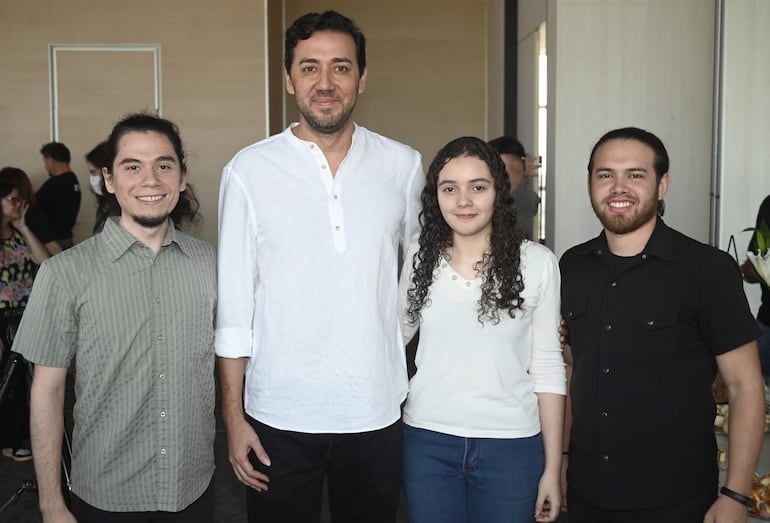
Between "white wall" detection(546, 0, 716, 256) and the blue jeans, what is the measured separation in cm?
322

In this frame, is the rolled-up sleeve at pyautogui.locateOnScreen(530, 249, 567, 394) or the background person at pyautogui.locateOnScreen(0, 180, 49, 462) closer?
the rolled-up sleeve at pyautogui.locateOnScreen(530, 249, 567, 394)

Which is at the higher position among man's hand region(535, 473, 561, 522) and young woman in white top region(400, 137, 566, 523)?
young woman in white top region(400, 137, 566, 523)

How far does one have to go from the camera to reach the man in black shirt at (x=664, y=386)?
1987 mm

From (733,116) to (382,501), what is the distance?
11.1 ft

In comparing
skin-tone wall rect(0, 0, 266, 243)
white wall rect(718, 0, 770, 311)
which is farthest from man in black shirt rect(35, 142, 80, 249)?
white wall rect(718, 0, 770, 311)

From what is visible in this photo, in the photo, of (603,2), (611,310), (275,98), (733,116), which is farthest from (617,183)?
(275,98)

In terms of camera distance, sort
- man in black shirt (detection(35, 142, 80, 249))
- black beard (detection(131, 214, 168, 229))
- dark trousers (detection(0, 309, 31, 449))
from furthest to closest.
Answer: man in black shirt (detection(35, 142, 80, 249)) < dark trousers (detection(0, 309, 31, 449)) < black beard (detection(131, 214, 168, 229))

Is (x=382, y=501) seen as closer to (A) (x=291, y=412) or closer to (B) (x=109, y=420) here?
(A) (x=291, y=412)

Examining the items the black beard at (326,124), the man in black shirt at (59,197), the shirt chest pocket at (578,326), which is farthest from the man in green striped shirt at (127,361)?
the man in black shirt at (59,197)

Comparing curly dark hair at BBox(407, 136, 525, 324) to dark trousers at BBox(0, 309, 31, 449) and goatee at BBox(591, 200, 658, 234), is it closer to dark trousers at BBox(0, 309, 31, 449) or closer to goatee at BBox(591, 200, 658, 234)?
goatee at BBox(591, 200, 658, 234)

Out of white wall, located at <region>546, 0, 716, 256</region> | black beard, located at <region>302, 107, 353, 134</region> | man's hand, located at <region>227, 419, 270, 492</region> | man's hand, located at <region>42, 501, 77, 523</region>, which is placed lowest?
man's hand, located at <region>42, 501, 77, 523</region>

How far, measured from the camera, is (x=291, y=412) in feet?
7.04

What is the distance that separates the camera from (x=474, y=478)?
6.83ft

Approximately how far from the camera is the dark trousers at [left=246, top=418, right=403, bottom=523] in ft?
7.09
